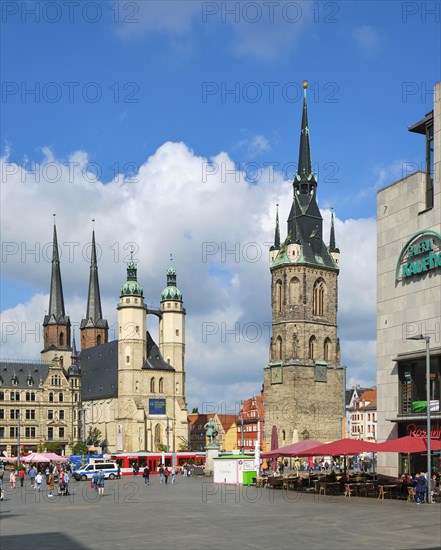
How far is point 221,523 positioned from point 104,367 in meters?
127

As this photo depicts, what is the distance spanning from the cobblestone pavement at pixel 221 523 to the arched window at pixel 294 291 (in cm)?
8391

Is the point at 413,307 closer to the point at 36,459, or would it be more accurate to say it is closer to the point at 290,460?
the point at 36,459

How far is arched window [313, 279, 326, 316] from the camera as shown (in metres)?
131

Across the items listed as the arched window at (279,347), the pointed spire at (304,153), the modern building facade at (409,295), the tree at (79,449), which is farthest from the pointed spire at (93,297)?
the modern building facade at (409,295)

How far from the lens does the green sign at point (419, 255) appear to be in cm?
4656

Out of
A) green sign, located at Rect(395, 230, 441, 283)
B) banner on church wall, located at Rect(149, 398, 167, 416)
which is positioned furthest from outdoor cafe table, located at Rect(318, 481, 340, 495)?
banner on church wall, located at Rect(149, 398, 167, 416)

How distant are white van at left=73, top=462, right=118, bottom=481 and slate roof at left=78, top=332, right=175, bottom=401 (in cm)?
6484

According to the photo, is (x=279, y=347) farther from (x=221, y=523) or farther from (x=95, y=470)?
(x=221, y=523)

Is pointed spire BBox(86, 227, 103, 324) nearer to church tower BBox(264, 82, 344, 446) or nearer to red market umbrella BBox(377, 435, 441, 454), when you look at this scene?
church tower BBox(264, 82, 344, 446)

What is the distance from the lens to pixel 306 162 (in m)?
138

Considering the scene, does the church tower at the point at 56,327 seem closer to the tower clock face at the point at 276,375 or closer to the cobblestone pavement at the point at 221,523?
the tower clock face at the point at 276,375

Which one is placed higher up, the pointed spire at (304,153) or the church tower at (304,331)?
the pointed spire at (304,153)

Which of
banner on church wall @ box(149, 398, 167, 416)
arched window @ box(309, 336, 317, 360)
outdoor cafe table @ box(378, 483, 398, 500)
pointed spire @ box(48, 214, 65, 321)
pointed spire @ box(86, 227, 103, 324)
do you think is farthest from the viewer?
pointed spire @ box(86, 227, 103, 324)

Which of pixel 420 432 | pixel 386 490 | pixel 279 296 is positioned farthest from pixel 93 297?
pixel 386 490
